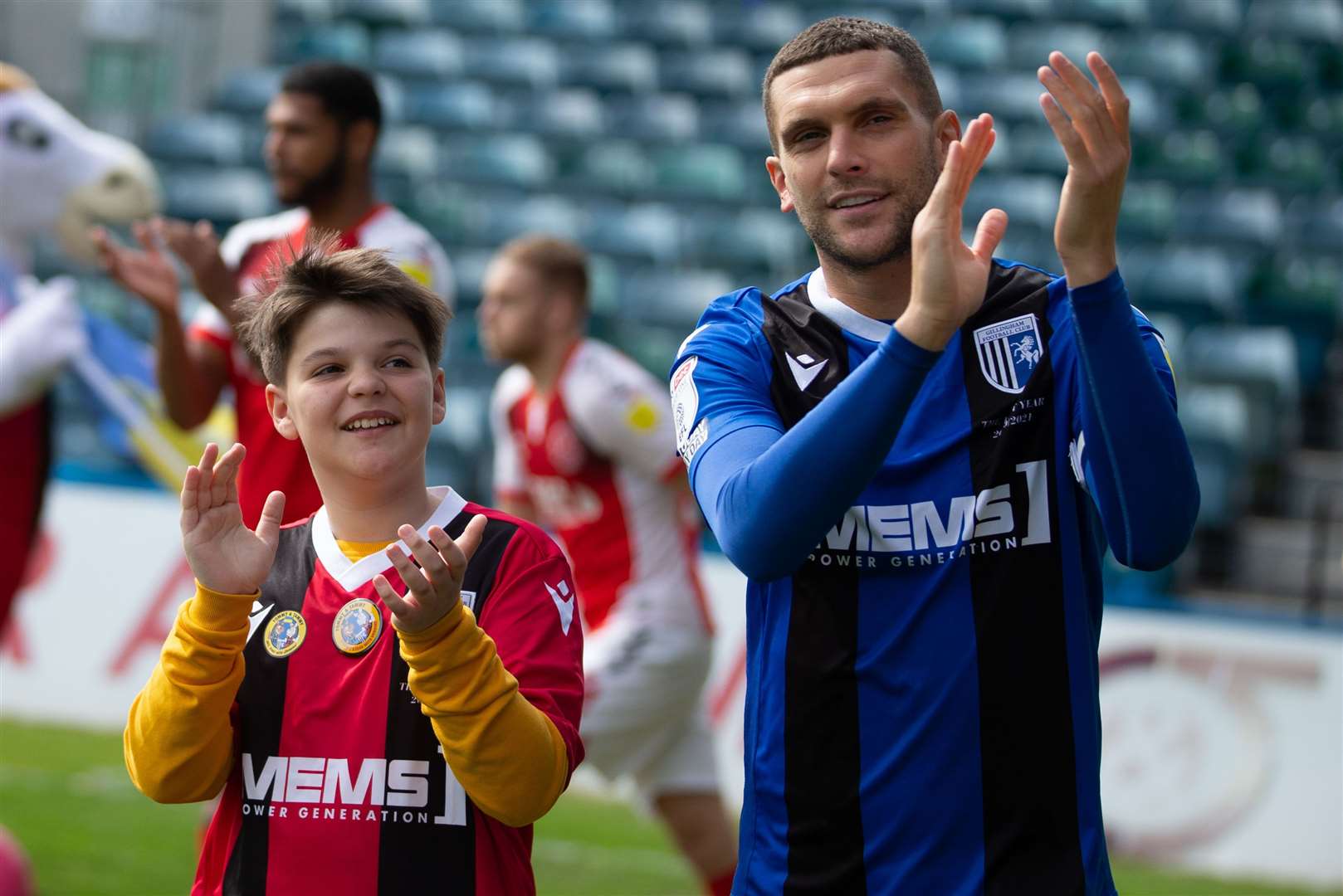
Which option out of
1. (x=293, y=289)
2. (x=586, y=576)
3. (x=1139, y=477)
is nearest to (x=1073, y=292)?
(x=1139, y=477)

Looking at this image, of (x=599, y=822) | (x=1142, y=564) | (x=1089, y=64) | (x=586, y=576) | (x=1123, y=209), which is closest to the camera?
(x=1089, y=64)

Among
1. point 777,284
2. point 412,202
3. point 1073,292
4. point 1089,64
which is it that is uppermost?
point 412,202

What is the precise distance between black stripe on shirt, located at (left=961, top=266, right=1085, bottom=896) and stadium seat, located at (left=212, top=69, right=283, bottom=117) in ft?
36.0

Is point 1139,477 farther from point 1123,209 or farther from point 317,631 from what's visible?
point 1123,209

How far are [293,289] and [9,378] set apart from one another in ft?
8.55

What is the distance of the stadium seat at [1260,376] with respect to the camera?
9.02 metres

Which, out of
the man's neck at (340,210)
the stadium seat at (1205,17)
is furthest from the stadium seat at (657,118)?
the man's neck at (340,210)

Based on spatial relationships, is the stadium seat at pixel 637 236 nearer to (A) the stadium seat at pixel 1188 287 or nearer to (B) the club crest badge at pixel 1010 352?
(A) the stadium seat at pixel 1188 287

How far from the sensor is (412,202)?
11.3 m

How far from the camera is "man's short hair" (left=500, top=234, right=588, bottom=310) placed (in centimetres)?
524

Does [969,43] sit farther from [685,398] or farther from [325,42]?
[685,398]

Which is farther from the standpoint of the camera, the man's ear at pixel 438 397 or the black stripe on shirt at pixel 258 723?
the man's ear at pixel 438 397

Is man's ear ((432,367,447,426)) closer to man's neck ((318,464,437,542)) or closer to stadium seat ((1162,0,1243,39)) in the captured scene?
man's neck ((318,464,437,542))

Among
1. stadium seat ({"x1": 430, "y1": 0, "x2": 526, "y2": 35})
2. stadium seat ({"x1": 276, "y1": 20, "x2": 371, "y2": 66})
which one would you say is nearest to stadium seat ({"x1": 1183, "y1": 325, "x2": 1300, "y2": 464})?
stadium seat ({"x1": 430, "y1": 0, "x2": 526, "y2": 35})
